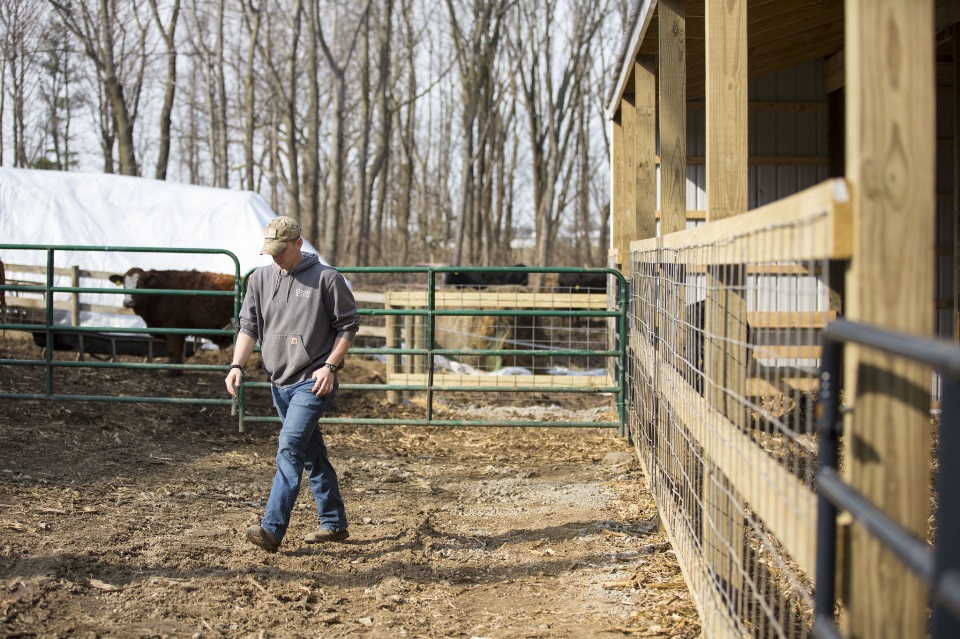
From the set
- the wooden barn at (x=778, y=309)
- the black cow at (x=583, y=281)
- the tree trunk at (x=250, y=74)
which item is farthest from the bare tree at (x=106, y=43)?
the wooden barn at (x=778, y=309)

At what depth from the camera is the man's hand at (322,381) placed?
194 inches

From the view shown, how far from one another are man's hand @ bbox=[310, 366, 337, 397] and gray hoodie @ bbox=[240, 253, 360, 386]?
11cm

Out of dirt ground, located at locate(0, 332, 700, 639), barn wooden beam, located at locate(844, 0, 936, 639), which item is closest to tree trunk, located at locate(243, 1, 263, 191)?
dirt ground, located at locate(0, 332, 700, 639)

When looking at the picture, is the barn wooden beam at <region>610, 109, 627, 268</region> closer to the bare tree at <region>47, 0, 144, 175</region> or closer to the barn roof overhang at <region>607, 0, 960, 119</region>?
the barn roof overhang at <region>607, 0, 960, 119</region>

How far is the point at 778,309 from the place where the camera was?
353 cm

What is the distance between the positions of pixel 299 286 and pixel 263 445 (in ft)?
12.6

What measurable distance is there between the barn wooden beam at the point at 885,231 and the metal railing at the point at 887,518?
5 centimetres

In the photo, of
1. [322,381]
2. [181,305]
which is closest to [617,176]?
[181,305]

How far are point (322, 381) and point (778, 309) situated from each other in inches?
94.1

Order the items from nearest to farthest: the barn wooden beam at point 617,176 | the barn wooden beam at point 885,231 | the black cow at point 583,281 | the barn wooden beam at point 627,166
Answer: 1. the barn wooden beam at point 885,231
2. the barn wooden beam at point 627,166
3. the barn wooden beam at point 617,176
4. the black cow at point 583,281

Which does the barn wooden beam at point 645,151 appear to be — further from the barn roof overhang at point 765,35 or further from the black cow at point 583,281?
the black cow at point 583,281

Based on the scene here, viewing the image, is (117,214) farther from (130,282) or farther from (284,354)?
(284,354)

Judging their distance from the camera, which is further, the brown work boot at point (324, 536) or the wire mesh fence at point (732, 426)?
the brown work boot at point (324, 536)

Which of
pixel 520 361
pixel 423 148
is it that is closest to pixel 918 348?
pixel 520 361
